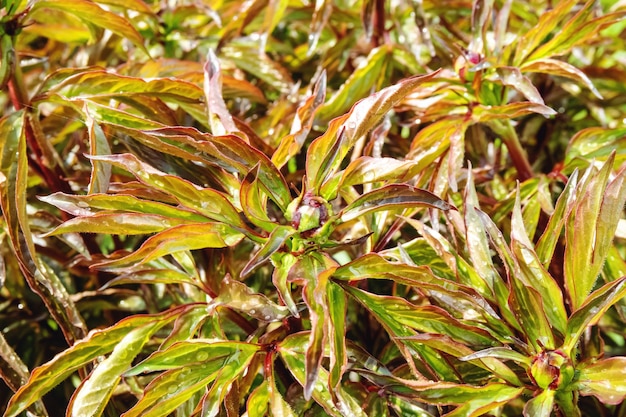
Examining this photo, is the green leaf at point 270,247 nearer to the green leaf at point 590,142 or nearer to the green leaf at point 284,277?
the green leaf at point 284,277

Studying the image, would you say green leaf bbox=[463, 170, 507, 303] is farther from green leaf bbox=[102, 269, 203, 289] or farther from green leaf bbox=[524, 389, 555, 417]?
green leaf bbox=[102, 269, 203, 289]

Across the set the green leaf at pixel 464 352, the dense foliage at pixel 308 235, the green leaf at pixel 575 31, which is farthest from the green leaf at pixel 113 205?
the green leaf at pixel 575 31

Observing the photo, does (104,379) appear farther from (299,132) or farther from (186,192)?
(299,132)

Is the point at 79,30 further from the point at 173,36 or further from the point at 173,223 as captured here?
the point at 173,223

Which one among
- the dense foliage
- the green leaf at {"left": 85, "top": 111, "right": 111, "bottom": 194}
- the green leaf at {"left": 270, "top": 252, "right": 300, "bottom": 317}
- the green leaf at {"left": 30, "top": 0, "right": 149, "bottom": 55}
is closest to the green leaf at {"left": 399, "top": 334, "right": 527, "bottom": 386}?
the dense foliage

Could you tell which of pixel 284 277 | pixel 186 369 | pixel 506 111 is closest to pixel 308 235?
pixel 284 277

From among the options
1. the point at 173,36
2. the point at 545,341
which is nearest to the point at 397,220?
the point at 545,341

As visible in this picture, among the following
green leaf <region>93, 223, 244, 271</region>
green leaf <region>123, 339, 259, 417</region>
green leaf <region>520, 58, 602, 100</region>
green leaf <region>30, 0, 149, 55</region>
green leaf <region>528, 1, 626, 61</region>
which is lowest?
green leaf <region>123, 339, 259, 417</region>
